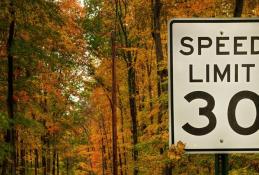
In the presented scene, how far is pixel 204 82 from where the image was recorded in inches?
101

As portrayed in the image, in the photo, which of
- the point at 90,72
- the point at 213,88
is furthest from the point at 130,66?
the point at 213,88

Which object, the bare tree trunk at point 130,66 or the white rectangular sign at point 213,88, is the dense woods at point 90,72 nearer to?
the bare tree trunk at point 130,66

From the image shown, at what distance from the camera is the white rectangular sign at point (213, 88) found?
2.58 m

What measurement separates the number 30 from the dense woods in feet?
0.48

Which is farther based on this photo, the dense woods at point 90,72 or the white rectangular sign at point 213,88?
the dense woods at point 90,72

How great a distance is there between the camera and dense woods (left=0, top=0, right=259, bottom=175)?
14984mm

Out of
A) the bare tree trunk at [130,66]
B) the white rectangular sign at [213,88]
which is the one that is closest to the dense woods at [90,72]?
the bare tree trunk at [130,66]

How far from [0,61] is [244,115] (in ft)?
54.7

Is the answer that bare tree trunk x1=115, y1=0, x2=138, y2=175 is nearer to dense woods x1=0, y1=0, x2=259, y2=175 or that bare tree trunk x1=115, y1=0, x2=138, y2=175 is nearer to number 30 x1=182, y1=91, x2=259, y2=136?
dense woods x1=0, y1=0, x2=259, y2=175

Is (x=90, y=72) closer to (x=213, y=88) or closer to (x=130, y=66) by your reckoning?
(x=130, y=66)

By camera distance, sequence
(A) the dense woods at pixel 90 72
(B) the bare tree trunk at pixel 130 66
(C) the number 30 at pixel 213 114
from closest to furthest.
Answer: (C) the number 30 at pixel 213 114
(A) the dense woods at pixel 90 72
(B) the bare tree trunk at pixel 130 66

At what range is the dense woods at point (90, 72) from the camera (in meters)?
15.0

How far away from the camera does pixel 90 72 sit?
31.0 meters

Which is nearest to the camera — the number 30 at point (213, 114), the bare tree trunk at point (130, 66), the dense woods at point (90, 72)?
the number 30 at point (213, 114)
